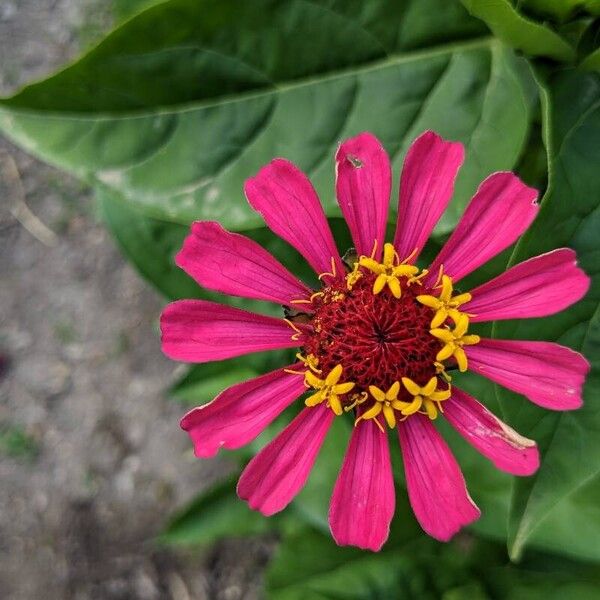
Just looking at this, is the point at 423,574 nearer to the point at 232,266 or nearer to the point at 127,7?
the point at 232,266

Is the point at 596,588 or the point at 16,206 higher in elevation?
the point at 596,588

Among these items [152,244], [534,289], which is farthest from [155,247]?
[534,289]

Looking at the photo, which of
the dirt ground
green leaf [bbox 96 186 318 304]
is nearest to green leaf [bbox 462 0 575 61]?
green leaf [bbox 96 186 318 304]

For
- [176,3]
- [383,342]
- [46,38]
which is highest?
[176,3]

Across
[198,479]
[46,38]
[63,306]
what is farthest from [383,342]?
[46,38]

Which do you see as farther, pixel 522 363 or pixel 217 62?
pixel 217 62

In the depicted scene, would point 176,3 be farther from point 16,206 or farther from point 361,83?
point 16,206

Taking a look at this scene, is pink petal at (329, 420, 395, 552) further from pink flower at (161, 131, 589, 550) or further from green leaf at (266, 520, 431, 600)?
green leaf at (266, 520, 431, 600)

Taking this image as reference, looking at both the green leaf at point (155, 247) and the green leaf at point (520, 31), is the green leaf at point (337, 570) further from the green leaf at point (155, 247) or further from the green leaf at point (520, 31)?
the green leaf at point (520, 31)
